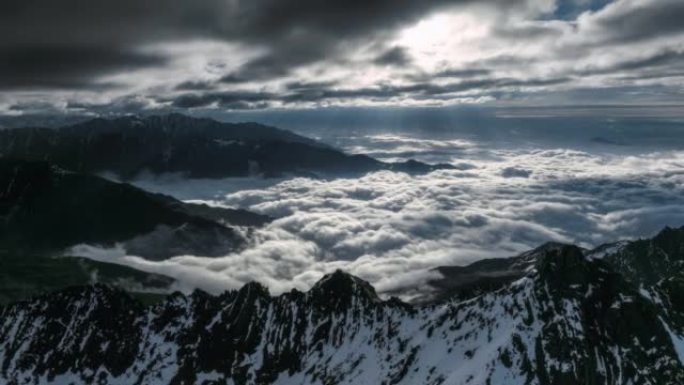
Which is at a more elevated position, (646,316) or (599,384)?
(646,316)

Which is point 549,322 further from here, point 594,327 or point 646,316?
point 646,316

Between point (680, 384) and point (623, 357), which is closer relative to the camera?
point (680, 384)

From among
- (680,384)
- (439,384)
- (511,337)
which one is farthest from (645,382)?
(439,384)

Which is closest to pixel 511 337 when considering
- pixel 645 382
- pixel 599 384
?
pixel 599 384

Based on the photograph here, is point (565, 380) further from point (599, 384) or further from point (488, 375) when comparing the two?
point (488, 375)

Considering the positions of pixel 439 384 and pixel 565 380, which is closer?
pixel 565 380

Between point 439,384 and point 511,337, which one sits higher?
point 511,337

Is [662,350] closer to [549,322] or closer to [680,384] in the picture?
[680,384]

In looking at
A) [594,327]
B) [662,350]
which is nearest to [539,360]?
[594,327]
